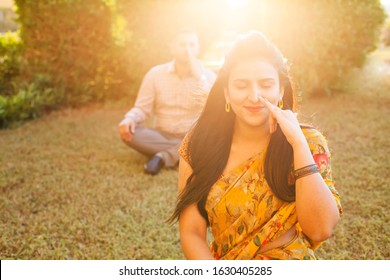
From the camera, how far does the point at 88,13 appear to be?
753cm

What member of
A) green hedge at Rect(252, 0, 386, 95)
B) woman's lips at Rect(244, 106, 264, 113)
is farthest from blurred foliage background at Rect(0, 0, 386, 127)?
woman's lips at Rect(244, 106, 264, 113)

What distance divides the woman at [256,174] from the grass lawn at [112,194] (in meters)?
0.50

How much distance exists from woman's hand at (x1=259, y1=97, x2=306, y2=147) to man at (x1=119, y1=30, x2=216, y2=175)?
3.05 meters

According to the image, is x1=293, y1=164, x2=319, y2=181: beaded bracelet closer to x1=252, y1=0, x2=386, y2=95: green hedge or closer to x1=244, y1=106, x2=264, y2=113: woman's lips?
x1=244, y1=106, x2=264, y2=113: woman's lips

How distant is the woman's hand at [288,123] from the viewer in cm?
168

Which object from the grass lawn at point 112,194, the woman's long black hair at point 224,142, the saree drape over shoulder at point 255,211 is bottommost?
the grass lawn at point 112,194

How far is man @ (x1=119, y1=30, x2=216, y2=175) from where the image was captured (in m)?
4.82

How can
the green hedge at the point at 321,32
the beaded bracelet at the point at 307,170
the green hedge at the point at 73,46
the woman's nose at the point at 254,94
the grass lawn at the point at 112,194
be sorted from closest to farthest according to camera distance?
the beaded bracelet at the point at 307,170, the woman's nose at the point at 254,94, the grass lawn at the point at 112,194, the green hedge at the point at 321,32, the green hedge at the point at 73,46

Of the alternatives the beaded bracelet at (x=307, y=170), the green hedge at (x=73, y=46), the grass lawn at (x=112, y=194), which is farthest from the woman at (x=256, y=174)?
the green hedge at (x=73, y=46)

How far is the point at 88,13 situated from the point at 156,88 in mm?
3349

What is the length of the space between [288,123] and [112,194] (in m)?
2.62

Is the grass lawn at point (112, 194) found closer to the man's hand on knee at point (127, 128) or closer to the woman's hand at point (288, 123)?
the man's hand on knee at point (127, 128)

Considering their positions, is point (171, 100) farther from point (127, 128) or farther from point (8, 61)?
point (8, 61)
